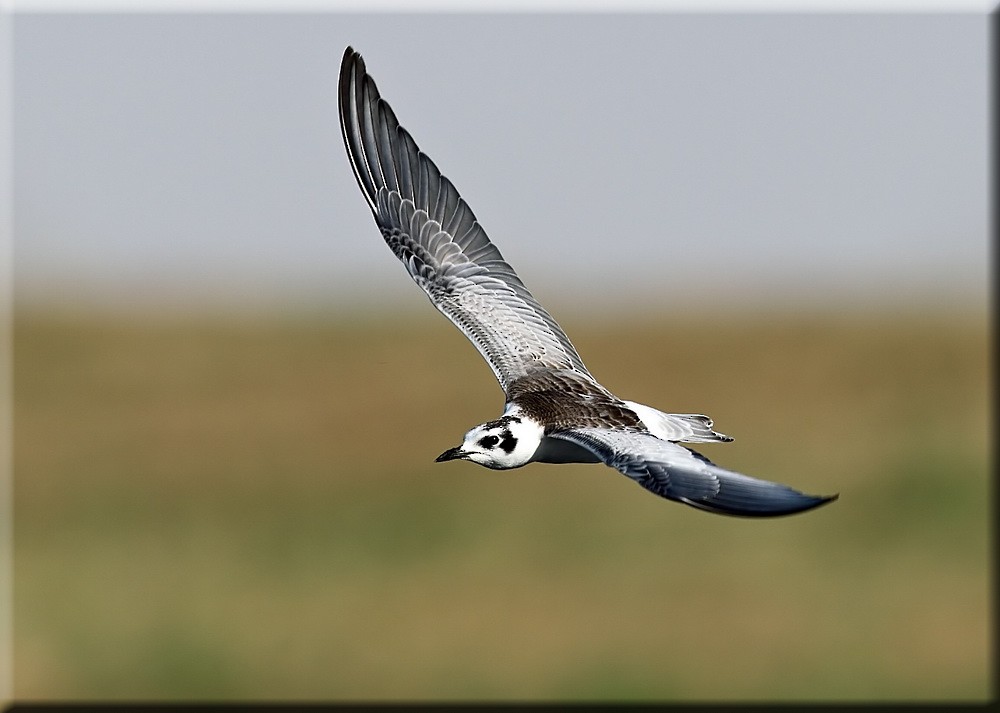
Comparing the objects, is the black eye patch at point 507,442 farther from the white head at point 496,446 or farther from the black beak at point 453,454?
the black beak at point 453,454

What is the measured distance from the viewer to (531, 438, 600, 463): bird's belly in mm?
5473

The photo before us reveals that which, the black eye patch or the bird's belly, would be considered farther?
the bird's belly

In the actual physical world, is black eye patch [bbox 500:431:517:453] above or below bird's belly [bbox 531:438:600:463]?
above

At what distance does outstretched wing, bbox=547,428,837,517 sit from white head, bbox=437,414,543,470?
0.14 m

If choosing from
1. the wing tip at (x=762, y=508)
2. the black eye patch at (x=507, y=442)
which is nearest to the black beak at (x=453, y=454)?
the black eye patch at (x=507, y=442)

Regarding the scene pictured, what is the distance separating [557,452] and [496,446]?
32 centimetres

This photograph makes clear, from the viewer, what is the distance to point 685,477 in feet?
15.1

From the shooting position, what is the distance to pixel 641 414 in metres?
5.93

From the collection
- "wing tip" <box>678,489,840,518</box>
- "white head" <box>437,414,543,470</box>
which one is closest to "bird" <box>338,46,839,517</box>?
"white head" <box>437,414,543,470</box>

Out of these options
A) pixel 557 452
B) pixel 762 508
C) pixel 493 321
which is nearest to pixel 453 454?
pixel 557 452

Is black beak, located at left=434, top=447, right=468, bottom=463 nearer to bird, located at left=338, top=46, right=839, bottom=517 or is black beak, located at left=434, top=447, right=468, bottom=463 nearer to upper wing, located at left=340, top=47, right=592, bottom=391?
bird, located at left=338, top=46, right=839, bottom=517

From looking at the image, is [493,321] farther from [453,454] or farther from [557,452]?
[453,454]

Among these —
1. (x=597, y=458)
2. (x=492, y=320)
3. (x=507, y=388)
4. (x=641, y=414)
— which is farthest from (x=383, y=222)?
(x=597, y=458)

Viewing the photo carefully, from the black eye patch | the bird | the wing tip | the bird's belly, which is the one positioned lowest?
the wing tip
